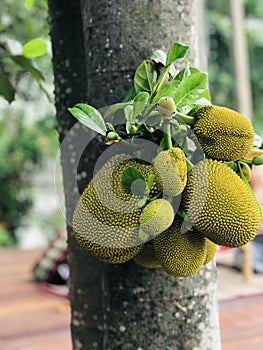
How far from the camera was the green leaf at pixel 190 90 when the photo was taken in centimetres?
44

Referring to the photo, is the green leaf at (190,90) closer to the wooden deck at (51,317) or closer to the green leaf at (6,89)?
the green leaf at (6,89)

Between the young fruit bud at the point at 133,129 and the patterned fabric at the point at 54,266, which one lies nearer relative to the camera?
the young fruit bud at the point at 133,129

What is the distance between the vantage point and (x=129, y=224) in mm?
416

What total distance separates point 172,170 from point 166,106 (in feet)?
0.16

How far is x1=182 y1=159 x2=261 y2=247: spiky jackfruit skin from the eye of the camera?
411mm

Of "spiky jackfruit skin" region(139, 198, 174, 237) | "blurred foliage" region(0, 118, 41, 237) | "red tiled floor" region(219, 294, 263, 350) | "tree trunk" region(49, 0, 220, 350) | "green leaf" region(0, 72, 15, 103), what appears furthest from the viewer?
"blurred foliage" region(0, 118, 41, 237)

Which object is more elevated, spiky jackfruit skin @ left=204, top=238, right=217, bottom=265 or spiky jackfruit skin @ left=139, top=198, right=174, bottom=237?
spiky jackfruit skin @ left=139, top=198, right=174, bottom=237

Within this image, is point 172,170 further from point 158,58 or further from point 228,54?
point 228,54

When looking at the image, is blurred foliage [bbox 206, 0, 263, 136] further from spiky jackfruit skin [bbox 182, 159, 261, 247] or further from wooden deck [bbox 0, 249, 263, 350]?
spiky jackfruit skin [bbox 182, 159, 261, 247]

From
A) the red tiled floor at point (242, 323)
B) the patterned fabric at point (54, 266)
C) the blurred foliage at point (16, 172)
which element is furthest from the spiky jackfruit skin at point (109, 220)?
the blurred foliage at point (16, 172)

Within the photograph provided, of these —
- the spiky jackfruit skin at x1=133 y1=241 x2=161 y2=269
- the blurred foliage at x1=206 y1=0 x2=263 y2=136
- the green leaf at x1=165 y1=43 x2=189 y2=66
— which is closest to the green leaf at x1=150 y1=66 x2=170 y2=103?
the green leaf at x1=165 y1=43 x2=189 y2=66

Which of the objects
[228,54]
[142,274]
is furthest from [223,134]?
[228,54]

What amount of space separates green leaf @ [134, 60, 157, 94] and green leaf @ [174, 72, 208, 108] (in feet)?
0.11

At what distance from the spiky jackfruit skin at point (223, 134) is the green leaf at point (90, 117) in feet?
0.24
